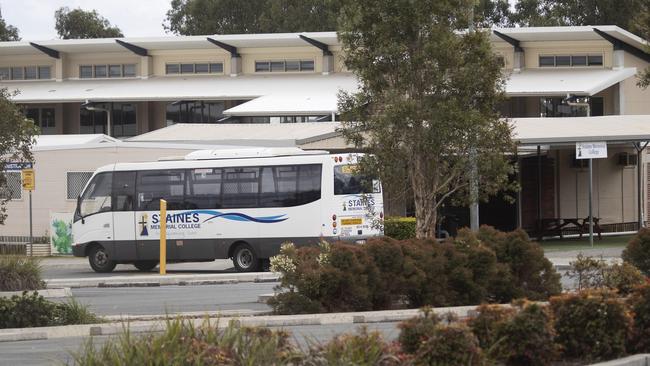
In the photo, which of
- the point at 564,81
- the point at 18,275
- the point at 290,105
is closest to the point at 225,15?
the point at 290,105

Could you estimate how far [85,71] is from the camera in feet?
210

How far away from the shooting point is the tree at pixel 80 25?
9275cm

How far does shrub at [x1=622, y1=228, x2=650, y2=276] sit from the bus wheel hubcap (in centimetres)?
1389

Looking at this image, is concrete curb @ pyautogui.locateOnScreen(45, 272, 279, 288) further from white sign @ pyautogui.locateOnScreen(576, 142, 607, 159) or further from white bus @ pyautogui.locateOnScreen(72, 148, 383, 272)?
white sign @ pyautogui.locateOnScreen(576, 142, 607, 159)

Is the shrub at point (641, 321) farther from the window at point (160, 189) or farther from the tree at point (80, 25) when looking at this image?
the tree at point (80, 25)

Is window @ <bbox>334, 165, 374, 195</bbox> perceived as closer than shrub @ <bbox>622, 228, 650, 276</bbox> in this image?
No

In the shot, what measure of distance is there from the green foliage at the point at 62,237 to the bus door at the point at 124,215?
635 centimetres

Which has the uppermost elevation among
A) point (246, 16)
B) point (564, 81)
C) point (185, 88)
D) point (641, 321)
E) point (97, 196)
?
point (246, 16)

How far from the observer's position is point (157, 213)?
32344 mm

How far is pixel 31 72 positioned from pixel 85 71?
3.08 m

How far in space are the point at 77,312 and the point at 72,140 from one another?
31068mm

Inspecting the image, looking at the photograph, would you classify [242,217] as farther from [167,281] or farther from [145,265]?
[167,281]

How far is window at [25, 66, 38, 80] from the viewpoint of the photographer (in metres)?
64.3

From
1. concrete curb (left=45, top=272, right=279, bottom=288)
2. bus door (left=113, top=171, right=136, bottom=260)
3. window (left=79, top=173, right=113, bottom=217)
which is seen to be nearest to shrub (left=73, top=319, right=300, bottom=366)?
concrete curb (left=45, top=272, right=279, bottom=288)
